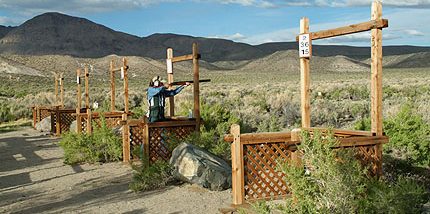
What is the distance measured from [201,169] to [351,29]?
348 centimetres

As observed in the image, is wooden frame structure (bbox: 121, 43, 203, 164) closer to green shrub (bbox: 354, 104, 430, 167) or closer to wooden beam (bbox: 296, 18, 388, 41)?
green shrub (bbox: 354, 104, 430, 167)

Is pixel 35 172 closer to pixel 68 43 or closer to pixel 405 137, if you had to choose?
pixel 405 137

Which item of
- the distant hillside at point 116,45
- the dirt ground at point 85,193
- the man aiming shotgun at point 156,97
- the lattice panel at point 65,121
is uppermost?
the distant hillside at point 116,45

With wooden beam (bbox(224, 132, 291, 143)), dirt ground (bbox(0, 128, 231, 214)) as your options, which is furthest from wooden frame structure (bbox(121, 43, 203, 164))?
wooden beam (bbox(224, 132, 291, 143))

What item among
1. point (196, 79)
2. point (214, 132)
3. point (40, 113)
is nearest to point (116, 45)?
point (40, 113)

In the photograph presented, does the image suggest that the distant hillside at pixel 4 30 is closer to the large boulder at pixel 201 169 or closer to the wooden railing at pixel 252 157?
the large boulder at pixel 201 169

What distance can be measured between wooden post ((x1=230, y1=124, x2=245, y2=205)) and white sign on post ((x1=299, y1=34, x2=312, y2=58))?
132cm

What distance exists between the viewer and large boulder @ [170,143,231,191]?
8555 mm

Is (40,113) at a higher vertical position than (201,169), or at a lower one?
higher

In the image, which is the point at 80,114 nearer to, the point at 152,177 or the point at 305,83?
the point at 152,177


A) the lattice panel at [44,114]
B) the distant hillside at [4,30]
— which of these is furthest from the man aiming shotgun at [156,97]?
the distant hillside at [4,30]

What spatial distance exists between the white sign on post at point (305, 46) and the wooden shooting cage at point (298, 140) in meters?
0.01

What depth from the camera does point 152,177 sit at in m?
8.98

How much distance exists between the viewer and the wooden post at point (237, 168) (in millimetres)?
7168
